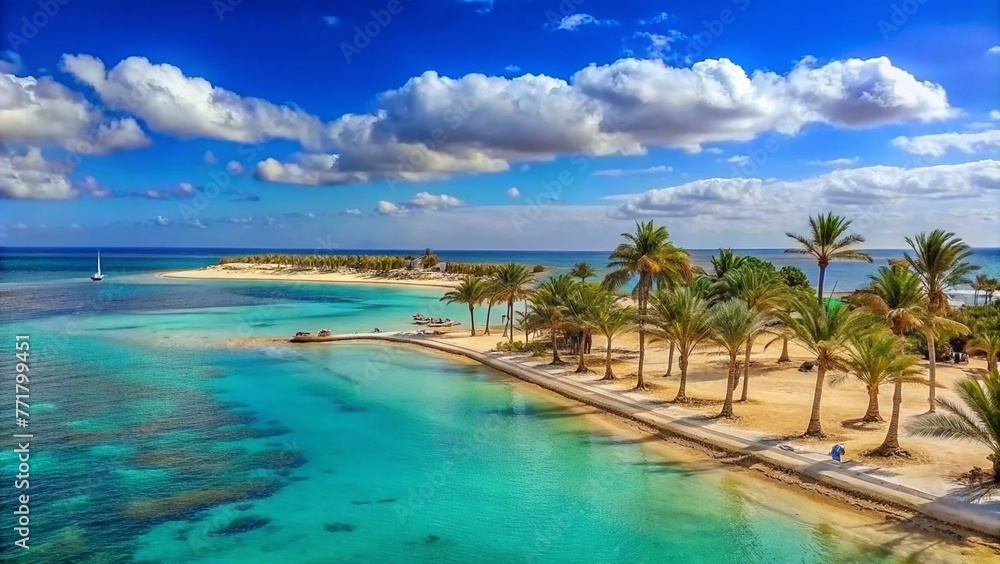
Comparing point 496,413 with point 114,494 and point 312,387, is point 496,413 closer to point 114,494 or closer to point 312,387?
point 312,387

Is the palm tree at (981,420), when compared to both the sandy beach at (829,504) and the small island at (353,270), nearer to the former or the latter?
the sandy beach at (829,504)

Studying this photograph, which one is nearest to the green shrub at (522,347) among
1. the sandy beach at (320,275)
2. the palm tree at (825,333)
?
the palm tree at (825,333)

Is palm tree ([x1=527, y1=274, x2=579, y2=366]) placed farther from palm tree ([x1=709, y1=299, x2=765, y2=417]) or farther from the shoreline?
palm tree ([x1=709, y1=299, x2=765, y2=417])

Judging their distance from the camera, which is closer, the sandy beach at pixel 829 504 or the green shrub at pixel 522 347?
the sandy beach at pixel 829 504

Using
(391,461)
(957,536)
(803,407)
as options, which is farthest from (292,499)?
(803,407)

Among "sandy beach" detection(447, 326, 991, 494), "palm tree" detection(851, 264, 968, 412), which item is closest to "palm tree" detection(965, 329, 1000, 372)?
"palm tree" detection(851, 264, 968, 412)

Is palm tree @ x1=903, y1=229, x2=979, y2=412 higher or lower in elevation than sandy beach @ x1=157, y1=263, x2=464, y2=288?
higher

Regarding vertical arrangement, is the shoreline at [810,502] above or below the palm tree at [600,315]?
below
